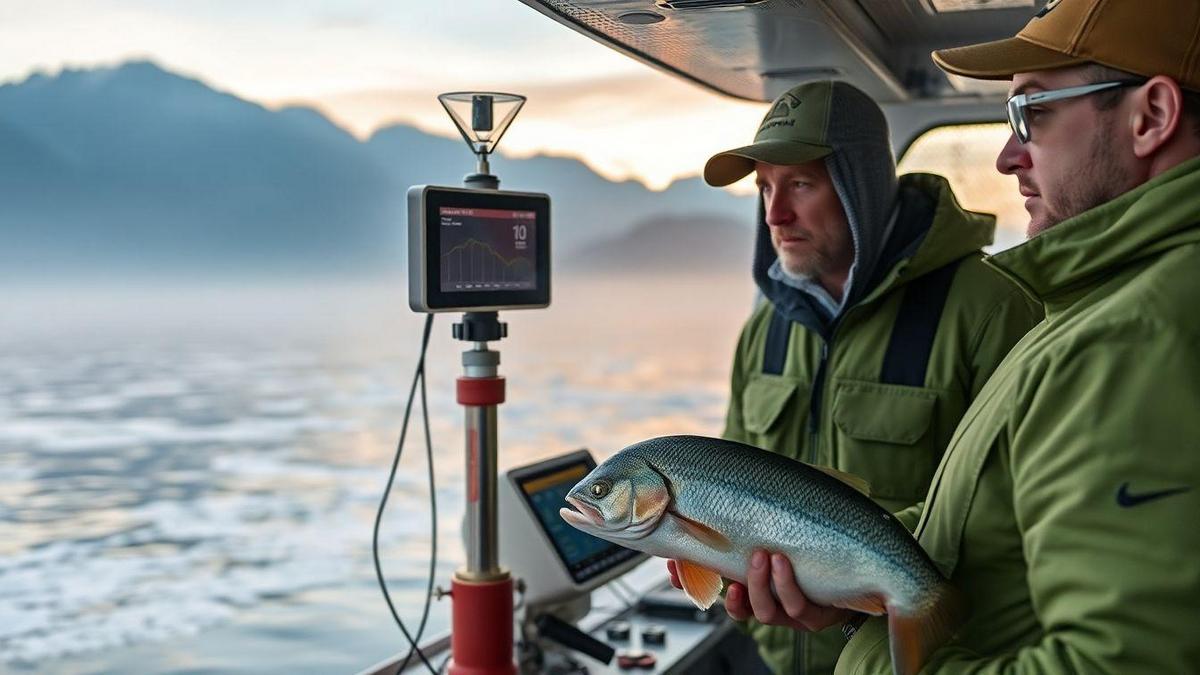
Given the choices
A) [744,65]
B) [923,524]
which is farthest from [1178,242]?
[744,65]

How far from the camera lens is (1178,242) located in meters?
1.12

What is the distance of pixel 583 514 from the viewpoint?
4.52ft

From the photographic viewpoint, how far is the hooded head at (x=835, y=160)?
2.39 meters

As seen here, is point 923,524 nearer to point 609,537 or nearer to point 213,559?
point 609,537

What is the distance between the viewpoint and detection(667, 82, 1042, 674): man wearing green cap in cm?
227

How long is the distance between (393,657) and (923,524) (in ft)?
5.21

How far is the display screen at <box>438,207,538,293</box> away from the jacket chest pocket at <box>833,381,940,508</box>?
0.72m

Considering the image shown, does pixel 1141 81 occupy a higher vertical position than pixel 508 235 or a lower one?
higher

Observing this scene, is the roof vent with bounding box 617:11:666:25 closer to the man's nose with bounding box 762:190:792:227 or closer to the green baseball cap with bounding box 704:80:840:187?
the green baseball cap with bounding box 704:80:840:187

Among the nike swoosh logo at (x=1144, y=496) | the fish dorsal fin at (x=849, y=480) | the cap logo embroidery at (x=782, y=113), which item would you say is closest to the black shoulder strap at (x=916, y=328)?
the cap logo embroidery at (x=782, y=113)

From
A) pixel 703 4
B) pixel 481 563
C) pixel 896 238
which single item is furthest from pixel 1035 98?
pixel 481 563

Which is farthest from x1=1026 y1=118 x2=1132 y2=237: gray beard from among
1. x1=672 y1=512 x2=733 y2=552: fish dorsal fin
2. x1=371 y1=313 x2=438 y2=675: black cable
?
x1=371 y1=313 x2=438 y2=675: black cable

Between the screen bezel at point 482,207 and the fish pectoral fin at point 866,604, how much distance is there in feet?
3.49

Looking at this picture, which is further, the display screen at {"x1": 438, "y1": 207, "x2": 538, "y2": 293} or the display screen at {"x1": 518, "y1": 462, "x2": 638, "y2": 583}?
the display screen at {"x1": 518, "y1": 462, "x2": 638, "y2": 583}
